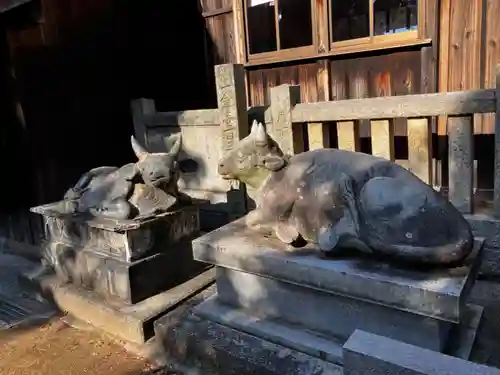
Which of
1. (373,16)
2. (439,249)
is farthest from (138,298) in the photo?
(373,16)

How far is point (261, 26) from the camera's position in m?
6.33

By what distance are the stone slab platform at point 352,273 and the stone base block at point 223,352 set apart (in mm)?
425

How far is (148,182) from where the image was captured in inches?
145

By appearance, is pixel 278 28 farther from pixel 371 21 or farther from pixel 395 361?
pixel 395 361

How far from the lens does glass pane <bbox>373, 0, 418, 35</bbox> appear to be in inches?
204

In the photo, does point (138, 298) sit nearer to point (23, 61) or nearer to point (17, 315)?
point (17, 315)

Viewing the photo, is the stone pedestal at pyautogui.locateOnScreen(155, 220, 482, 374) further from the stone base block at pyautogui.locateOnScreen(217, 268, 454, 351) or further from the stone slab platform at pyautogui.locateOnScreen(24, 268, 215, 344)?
the stone slab platform at pyautogui.locateOnScreen(24, 268, 215, 344)

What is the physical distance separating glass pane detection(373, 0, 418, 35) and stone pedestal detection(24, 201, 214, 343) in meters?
3.29

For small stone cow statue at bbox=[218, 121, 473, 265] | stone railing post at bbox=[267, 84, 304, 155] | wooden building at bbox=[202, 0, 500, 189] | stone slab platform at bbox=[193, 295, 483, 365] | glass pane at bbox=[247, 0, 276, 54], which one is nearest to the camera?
small stone cow statue at bbox=[218, 121, 473, 265]

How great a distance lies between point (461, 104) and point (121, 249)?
3.04 meters

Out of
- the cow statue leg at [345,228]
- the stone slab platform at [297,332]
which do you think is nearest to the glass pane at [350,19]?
the cow statue leg at [345,228]

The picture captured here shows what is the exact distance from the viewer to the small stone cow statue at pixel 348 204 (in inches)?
89.9

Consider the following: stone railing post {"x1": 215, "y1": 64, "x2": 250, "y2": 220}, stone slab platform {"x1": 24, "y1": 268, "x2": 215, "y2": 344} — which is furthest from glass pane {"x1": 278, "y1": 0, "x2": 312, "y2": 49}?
stone slab platform {"x1": 24, "y1": 268, "x2": 215, "y2": 344}

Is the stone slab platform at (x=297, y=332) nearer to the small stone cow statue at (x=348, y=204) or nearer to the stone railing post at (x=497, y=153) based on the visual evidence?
the small stone cow statue at (x=348, y=204)
